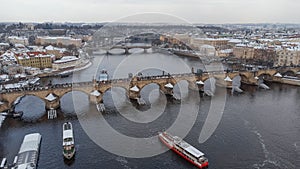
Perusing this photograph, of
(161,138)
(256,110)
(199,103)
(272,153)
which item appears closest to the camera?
(272,153)

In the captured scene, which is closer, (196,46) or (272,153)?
(272,153)

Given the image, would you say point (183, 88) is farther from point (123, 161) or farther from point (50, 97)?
point (123, 161)

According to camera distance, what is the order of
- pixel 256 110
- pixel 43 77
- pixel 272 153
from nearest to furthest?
pixel 272 153, pixel 256 110, pixel 43 77

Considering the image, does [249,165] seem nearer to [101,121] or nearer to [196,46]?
[101,121]

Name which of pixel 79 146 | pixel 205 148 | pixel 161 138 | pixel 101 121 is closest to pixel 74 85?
pixel 101 121

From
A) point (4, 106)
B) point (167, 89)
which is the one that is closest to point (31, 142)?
point (4, 106)

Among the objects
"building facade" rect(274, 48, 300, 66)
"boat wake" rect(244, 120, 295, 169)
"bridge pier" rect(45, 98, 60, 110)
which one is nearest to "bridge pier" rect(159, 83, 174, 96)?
"bridge pier" rect(45, 98, 60, 110)
